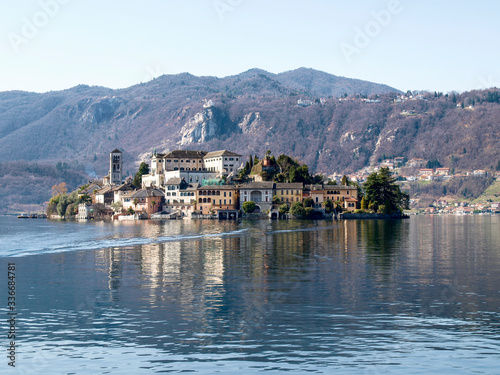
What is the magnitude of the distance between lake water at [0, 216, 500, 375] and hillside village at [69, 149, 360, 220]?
98.2m

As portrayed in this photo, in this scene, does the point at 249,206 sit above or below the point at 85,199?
below

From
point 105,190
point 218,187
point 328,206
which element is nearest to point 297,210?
point 328,206

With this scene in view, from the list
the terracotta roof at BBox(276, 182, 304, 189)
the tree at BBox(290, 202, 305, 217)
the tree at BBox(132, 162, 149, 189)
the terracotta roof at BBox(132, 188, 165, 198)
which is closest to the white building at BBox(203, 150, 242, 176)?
the terracotta roof at BBox(132, 188, 165, 198)

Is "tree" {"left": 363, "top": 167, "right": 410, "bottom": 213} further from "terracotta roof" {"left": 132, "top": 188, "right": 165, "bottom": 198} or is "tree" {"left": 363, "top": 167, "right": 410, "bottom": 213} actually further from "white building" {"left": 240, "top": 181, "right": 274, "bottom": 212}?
"terracotta roof" {"left": 132, "top": 188, "right": 165, "bottom": 198}

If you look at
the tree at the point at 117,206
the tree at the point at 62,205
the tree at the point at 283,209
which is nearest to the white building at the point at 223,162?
the tree at the point at 117,206

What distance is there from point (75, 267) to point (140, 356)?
24751 millimetres

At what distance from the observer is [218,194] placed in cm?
15262

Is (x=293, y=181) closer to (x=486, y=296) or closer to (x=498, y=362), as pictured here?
(x=486, y=296)

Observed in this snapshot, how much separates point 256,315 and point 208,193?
126 metres

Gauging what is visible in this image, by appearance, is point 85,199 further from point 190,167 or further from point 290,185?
point 290,185

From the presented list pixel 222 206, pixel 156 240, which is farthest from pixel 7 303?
pixel 222 206

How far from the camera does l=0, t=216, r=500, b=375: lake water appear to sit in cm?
2141

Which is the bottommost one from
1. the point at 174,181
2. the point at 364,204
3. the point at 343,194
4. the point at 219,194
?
the point at 364,204

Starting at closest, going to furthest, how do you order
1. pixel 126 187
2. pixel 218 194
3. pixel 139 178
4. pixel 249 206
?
1. pixel 249 206
2. pixel 218 194
3. pixel 126 187
4. pixel 139 178
